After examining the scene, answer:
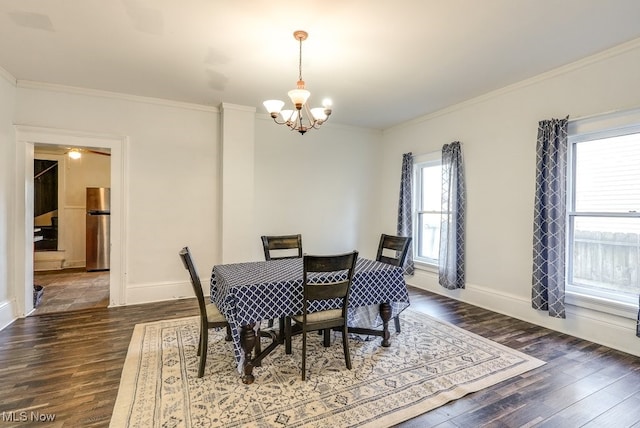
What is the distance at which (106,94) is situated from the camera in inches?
157

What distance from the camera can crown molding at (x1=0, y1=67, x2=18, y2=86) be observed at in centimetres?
331

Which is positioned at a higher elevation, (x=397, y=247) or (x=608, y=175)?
(x=608, y=175)

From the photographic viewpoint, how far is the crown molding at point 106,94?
3.66 metres

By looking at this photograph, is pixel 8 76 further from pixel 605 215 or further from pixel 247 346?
pixel 605 215

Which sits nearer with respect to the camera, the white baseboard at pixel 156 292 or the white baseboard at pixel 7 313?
the white baseboard at pixel 7 313

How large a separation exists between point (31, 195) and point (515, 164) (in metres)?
5.75

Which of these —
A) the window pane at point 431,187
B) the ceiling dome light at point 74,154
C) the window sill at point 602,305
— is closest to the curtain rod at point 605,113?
the window sill at point 602,305

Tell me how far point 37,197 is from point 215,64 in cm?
571

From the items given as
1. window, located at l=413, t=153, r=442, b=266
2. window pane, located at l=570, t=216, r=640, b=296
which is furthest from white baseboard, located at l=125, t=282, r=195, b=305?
window pane, located at l=570, t=216, r=640, b=296

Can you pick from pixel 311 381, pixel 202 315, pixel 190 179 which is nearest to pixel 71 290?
pixel 190 179

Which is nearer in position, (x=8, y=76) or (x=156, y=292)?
(x=8, y=76)

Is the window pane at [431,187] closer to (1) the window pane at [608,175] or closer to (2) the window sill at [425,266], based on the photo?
(2) the window sill at [425,266]

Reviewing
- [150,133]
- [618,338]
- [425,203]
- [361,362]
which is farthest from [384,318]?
[150,133]

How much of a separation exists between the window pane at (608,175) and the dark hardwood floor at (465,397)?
4.37ft
